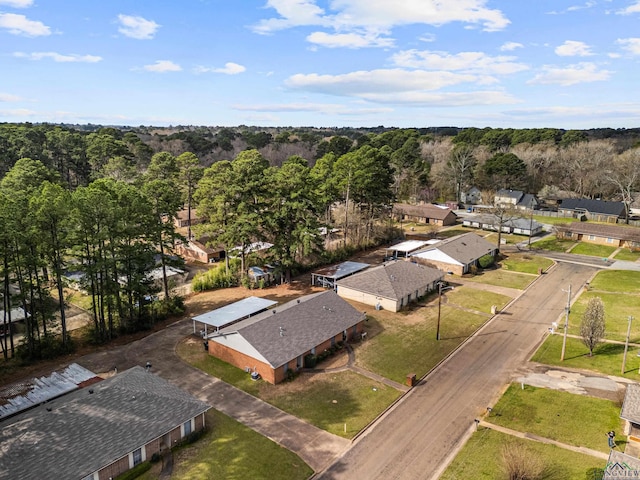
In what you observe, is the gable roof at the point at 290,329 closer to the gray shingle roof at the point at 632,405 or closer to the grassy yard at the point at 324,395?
the grassy yard at the point at 324,395

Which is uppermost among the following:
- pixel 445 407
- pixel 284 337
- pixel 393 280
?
pixel 393 280

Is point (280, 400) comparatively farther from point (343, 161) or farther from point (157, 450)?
point (343, 161)

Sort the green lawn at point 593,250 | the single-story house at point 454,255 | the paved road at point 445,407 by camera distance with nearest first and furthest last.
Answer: the paved road at point 445,407
the single-story house at point 454,255
the green lawn at point 593,250

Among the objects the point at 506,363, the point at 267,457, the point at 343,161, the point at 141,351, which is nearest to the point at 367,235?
the point at 343,161

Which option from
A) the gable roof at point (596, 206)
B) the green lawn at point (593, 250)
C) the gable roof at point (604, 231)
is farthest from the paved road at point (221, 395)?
the gable roof at point (596, 206)

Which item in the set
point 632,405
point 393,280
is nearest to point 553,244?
point 393,280

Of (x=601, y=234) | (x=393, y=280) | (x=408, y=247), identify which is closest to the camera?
(x=393, y=280)

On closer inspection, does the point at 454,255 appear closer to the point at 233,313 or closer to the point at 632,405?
the point at 233,313
